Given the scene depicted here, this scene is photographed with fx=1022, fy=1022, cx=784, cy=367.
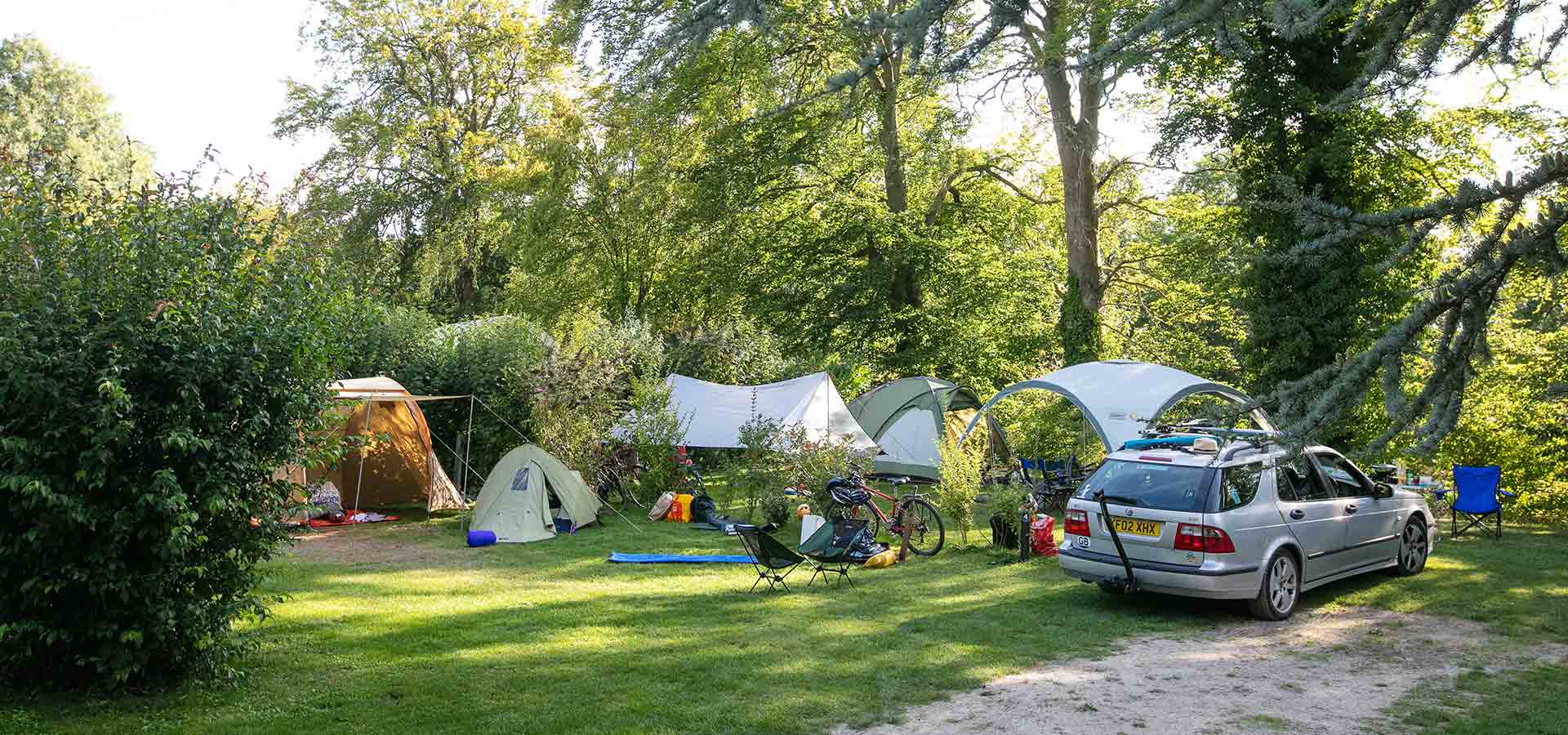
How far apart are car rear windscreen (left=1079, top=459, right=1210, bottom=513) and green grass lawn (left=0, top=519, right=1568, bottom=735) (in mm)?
873

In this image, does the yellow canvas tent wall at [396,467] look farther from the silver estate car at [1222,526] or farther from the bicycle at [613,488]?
the silver estate car at [1222,526]

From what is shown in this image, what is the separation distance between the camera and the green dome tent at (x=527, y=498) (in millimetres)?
12430

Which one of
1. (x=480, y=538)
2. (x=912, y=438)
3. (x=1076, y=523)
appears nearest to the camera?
(x=1076, y=523)

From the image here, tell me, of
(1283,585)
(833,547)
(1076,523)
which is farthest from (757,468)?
(1283,585)

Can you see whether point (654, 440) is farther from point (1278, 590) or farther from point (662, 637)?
point (1278, 590)

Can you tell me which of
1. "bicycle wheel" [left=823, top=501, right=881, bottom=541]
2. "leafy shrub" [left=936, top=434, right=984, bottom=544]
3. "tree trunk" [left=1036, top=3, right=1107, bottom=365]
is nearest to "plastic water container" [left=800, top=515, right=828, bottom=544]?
"bicycle wheel" [left=823, top=501, right=881, bottom=541]

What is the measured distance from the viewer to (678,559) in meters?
10.6

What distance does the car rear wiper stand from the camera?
7.66 meters

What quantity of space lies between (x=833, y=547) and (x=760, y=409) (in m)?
7.11

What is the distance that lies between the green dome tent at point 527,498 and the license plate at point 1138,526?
7221mm

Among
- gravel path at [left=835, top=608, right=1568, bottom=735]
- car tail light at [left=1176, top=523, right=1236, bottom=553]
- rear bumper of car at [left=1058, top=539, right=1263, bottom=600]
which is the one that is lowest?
gravel path at [left=835, top=608, right=1568, bottom=735]

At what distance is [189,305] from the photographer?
17.4 ft

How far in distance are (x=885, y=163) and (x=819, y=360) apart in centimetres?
445

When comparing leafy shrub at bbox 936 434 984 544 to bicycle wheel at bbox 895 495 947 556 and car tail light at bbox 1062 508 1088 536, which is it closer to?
bicycle wheel at bbox 895 495 947 556
